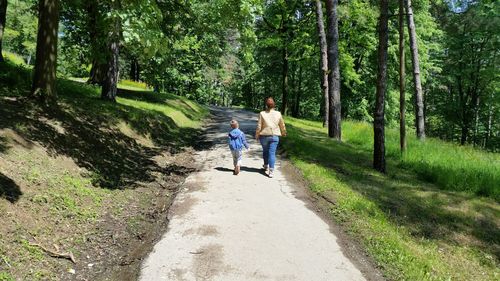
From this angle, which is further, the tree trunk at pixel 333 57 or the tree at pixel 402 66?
the tree trunk at pixel 333 57

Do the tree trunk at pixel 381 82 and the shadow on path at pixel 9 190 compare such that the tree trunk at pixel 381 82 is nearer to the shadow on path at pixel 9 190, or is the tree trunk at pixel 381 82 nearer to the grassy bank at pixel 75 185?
the grassy bank at pixel 75 185

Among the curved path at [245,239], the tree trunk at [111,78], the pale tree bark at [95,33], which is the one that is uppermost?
the pale tree bark at [95,33]

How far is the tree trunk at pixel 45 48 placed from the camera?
34.5 ft

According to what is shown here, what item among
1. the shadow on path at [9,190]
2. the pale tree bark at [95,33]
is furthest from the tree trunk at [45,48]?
the shadow on path at [9,190]

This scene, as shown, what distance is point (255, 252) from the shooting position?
622 centimetres

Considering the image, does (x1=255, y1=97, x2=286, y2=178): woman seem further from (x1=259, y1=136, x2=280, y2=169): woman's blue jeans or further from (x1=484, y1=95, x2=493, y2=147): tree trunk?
(x1=484, y1=95, x2=493, y2=147): tree trunk

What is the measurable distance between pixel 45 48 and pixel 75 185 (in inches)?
180

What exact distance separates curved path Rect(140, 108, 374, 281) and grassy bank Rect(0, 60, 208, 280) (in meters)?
0.56

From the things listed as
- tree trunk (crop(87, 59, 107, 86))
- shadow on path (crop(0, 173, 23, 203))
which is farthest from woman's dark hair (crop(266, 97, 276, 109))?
tree trunk (crop(87, 59, 107, 86))

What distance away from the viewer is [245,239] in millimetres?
6676

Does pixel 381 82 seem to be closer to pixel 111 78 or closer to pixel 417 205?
pixel 417 205

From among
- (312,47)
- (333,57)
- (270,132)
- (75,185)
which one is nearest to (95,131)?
(75,185)

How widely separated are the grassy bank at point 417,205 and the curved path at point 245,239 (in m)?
0.70

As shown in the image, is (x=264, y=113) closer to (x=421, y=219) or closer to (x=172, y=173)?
(x=172, y=173)
